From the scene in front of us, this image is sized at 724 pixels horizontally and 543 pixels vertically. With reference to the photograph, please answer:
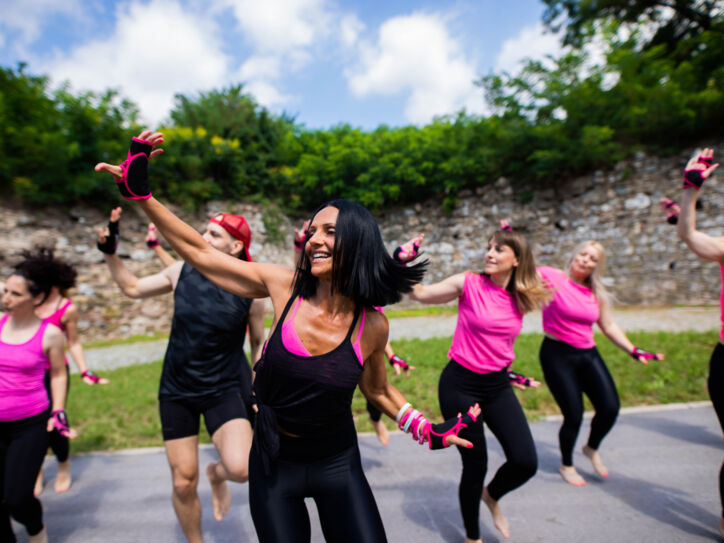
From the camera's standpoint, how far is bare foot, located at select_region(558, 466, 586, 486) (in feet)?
12.2

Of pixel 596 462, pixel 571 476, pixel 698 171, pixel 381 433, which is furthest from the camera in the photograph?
pixel 381 433

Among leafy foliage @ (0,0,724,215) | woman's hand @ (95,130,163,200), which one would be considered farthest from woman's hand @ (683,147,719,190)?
leafy foliage @ (0,0,724,215)

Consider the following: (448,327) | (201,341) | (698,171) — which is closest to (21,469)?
(201,341)

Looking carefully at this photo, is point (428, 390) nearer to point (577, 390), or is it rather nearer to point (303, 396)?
point (577, 390)

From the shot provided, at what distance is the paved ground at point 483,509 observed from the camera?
3.06m

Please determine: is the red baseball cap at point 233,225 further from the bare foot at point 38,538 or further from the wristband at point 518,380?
the bare foot at point 38,538

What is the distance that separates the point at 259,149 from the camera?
14.4 meters

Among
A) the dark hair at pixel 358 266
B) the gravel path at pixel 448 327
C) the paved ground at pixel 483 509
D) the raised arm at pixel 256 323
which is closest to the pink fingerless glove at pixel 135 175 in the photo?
the dark hair at pixel 358 266

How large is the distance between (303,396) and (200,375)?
52.4 inches

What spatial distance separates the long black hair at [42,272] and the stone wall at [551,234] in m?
8.09

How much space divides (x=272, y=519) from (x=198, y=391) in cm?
132

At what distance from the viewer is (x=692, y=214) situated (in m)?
3.05

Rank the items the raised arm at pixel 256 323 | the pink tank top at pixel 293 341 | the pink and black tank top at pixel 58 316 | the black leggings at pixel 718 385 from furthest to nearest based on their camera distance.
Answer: the pink and black tank top at pixel 58 316 → the raised arm at pixel 256 323 → the black leggings at pixel 718 385 → the pink tank top at pixel 293 341

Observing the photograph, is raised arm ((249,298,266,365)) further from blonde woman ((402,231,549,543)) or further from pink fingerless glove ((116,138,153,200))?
pink fingerless glove ((116,138,153,200))
